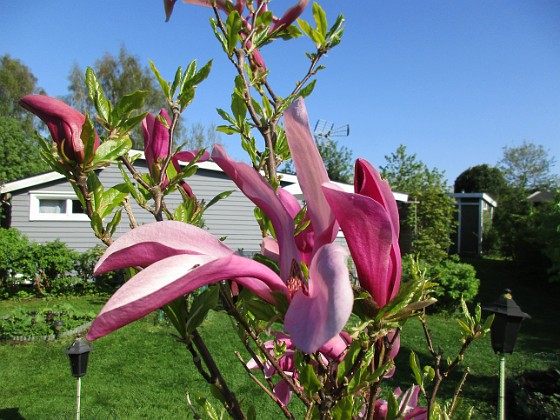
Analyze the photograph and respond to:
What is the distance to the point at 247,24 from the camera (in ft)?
3.42

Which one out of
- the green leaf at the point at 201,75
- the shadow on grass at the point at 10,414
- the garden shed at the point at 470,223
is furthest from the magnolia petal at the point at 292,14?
the garden shed at the point at 470,223

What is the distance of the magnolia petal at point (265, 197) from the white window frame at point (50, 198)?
10278 mm

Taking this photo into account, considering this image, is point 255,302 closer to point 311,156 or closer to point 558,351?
point 311,156

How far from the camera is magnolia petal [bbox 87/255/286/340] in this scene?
340 mm

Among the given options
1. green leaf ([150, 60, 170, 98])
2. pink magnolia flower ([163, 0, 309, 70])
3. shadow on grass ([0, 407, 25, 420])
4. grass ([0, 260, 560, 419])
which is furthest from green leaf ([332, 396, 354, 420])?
shadow on grass ([0, 407, 25, 420])

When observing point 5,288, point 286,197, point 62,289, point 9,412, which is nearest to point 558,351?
point 9,412

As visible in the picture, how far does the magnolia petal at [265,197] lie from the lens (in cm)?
48

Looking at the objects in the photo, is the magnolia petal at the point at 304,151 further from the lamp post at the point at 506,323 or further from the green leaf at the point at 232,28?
the lamp post at the point at 506,323

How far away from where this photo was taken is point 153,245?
416mm

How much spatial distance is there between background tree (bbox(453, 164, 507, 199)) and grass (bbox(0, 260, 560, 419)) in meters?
24.1

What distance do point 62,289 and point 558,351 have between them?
8.38 metres

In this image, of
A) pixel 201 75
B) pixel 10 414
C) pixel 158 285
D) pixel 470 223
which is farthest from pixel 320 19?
pixel 470 223

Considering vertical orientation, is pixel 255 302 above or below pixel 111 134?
below

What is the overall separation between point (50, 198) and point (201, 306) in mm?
10656
